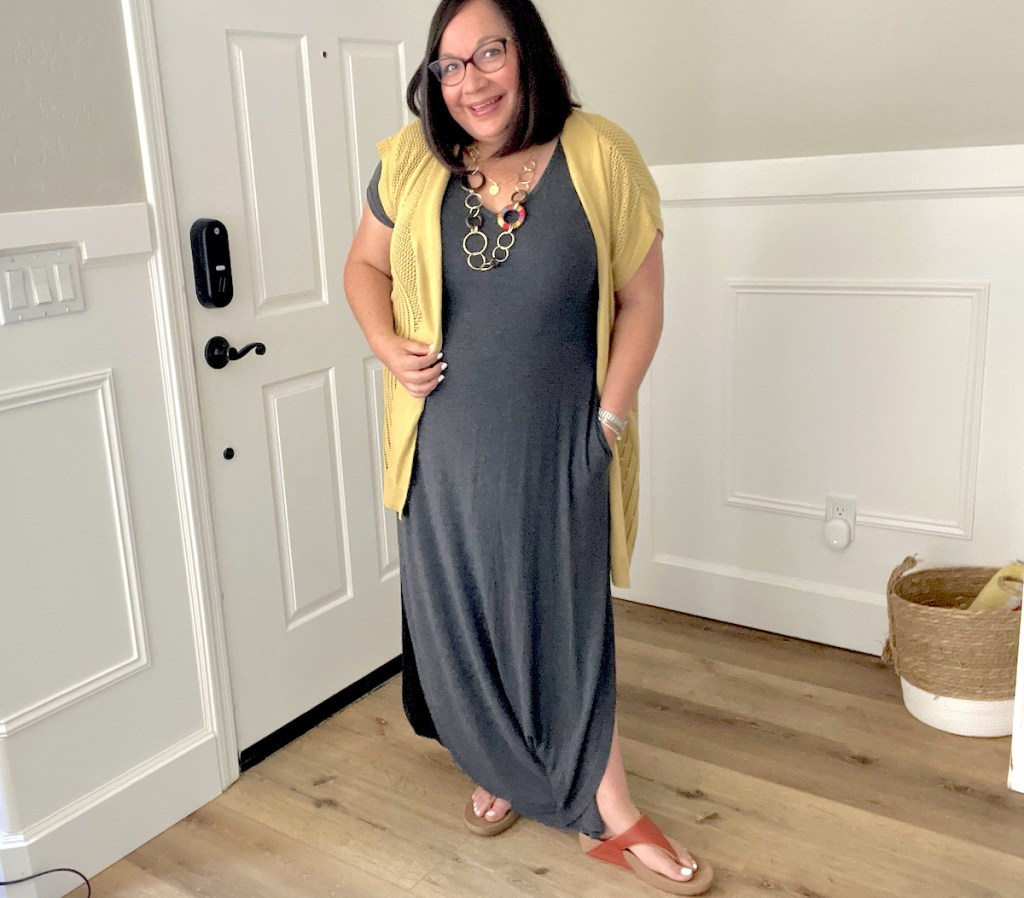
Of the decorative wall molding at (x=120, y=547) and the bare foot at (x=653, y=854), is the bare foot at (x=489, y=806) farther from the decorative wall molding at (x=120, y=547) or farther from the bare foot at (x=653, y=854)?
the decorative wall molding at (x=120, y=547)

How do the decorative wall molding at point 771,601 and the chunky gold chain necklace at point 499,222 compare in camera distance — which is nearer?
the chunky gold chain necklace at point 499,222

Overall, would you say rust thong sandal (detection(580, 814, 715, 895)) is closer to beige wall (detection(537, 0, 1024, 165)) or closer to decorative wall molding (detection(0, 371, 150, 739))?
decorative wall molding (detection(0, 371, 150, 739))

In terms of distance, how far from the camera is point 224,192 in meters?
1.97

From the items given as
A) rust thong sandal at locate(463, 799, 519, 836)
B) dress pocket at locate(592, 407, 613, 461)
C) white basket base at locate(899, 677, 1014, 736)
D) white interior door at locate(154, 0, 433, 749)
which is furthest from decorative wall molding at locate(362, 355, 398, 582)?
white basket base at locate(899, 677, 1014, 736)

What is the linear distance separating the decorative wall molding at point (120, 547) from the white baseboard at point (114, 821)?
0.65 feet

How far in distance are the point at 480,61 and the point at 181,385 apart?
845 mm

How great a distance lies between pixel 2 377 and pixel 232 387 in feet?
1.60

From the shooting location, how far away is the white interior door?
1.94 m

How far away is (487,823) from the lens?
190 centimetres

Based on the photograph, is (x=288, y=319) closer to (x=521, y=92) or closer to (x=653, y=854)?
(x=521, y=92)

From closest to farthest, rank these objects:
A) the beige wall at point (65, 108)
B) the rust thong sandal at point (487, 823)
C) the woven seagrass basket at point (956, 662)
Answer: the beige wall at point (65, 108)
the rust thong sandal at point (487, 823)
the woven seagrass basket at point (956, 662)

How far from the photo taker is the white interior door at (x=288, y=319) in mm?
1938

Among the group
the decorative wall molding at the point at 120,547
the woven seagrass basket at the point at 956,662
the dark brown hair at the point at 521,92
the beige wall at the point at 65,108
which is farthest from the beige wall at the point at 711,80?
the woven seagrass basket at the point at 956,662

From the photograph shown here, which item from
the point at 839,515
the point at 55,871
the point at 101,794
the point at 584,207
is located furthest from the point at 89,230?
the point at 839,515
